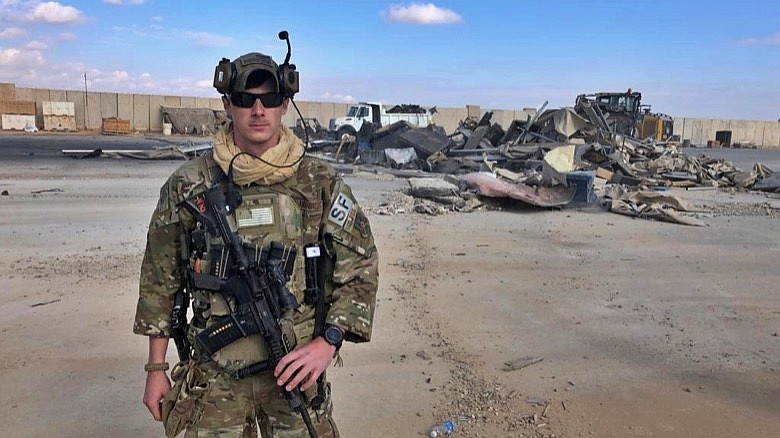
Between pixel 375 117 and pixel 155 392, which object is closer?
pixel 155 392

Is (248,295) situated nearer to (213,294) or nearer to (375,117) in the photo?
(213,294)

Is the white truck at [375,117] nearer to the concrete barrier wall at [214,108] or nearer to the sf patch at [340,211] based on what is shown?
the concrete barrier wall at [214,108]

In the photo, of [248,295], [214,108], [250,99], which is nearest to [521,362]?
[248,295]

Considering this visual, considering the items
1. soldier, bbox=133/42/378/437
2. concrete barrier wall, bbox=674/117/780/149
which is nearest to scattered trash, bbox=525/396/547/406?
soldier, bbox=133/42/378/437

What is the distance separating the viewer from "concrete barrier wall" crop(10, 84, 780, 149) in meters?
43.6

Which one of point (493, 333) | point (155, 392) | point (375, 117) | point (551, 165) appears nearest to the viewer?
point (155, 392)

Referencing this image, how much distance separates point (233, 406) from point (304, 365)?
11.9 inches

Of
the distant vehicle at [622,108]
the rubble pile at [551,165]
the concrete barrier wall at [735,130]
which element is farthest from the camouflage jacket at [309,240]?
the concrete barrier wall at [735,130]

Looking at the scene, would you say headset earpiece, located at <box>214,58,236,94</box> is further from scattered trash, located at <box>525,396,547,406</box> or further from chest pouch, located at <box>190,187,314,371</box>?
scattered trash, located at <box>525,396,547,406</box>

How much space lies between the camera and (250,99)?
192 centimetres

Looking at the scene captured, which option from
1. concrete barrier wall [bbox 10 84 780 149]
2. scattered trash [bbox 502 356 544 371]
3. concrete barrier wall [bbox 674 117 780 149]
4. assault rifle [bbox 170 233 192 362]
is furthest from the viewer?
concrete barrier wall [bbox 674 117 780 149]

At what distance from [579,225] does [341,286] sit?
8184 millimetres

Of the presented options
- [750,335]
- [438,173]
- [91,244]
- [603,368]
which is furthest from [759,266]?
[438,173]

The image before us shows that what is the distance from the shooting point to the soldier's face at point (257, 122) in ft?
Answer: 6.33
